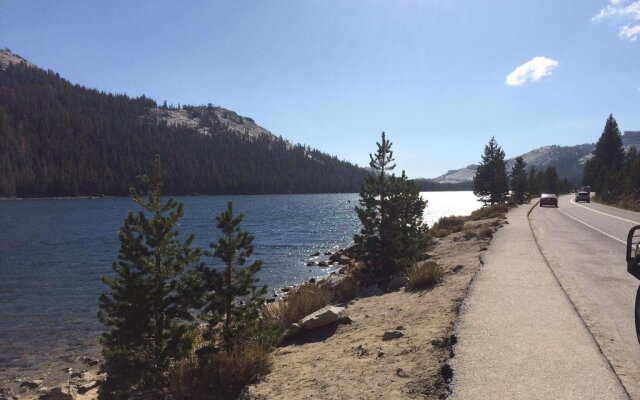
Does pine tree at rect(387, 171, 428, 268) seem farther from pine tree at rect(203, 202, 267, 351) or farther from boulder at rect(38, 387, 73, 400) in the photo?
boulder at rect(38, 387, 73, 400)

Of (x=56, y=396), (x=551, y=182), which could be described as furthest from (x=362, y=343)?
(x=551, y=182)

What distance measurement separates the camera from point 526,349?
19.8ft

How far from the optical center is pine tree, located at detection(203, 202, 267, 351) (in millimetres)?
8391

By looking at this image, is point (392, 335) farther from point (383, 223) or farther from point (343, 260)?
point (343, 260)

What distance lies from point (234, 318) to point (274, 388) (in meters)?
2.34

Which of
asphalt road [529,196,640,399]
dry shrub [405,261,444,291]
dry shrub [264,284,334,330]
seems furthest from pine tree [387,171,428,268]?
asphalt road [529,196,640,399]

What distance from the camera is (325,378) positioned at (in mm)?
6441

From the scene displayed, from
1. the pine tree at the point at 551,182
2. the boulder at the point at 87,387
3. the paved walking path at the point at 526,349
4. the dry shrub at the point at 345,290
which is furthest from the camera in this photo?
the pine tree at the point at 551,182

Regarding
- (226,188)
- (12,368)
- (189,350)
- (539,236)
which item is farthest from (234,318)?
(226,188)

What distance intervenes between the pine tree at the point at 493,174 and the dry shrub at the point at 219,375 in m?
51.3

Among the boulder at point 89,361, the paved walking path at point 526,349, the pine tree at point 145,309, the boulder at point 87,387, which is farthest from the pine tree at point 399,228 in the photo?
the boulder at point 89,361

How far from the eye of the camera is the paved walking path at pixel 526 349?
4.81m

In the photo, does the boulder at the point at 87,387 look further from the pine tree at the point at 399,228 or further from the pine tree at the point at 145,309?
the pine tree at the point at 399,228

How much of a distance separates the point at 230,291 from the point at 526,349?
17.7 ft
